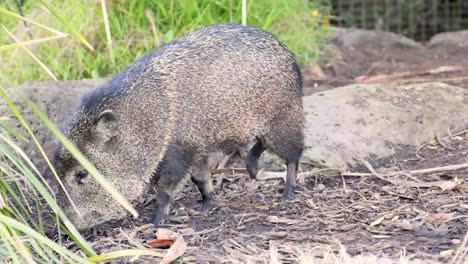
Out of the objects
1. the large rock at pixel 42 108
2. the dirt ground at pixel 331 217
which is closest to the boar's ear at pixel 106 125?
the dirt ground at pixel 331 217

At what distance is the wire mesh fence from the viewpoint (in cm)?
998

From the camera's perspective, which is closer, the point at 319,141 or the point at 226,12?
the point at 319,141

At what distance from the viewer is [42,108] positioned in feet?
17.9

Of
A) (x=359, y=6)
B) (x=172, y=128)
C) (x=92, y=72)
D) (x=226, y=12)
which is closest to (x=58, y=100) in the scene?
(x=92, y=72)

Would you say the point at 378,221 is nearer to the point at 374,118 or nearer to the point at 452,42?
the point at 374,118

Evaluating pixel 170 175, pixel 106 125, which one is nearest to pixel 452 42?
pixel 170 175

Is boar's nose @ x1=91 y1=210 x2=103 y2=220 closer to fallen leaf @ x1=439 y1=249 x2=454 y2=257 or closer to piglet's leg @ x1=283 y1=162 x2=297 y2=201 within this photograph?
piglet's leg @ x1=283 y1=162 x2=297 y2=201

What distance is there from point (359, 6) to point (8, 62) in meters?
4.90

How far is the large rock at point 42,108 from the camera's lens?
538 cm

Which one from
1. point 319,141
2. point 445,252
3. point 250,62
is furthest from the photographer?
point 319,141

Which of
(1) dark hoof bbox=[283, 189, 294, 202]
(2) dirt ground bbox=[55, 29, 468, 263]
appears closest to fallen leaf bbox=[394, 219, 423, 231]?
(2) dirt ground bbox=[55, 29, 468, 263]

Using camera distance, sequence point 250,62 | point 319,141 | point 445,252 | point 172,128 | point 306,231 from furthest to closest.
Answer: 1. point 319,141
2. point 250,62
3. point 172,128
4. point 306,231
5. point 445,252

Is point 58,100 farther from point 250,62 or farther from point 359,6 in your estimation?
point 359,6

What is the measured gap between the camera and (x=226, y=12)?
7.00 metres
